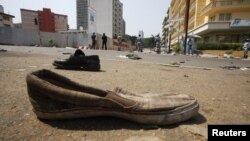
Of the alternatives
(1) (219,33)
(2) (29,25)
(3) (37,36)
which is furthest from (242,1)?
(2) (29,25)

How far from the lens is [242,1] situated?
3550cm

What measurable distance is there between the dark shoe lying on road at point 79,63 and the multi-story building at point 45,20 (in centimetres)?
7130

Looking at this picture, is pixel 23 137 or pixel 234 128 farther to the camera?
pixel 234 128

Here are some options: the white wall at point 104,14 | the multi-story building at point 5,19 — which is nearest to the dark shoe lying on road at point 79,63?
the multi-story building at point 5,19

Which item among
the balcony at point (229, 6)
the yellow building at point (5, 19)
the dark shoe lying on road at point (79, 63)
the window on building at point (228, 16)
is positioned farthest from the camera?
the yellow building at point (5, 19)

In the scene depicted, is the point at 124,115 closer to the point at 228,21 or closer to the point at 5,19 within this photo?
the point at 228,21

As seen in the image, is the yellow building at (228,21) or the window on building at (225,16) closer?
the yellow building at (228,21)

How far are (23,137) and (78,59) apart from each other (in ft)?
13.2

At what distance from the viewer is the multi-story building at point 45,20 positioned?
78006 mm

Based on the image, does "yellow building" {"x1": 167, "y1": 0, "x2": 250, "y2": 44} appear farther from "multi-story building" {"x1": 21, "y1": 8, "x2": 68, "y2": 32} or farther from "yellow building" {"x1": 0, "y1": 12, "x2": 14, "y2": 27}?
"multi-story building" {"x1": 21, "y1": 8, "x2": 68, "y2": 32}

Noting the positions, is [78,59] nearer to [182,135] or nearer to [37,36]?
[182,135]

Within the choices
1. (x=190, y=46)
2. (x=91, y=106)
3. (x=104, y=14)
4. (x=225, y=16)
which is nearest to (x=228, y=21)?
(x=225, y=16)

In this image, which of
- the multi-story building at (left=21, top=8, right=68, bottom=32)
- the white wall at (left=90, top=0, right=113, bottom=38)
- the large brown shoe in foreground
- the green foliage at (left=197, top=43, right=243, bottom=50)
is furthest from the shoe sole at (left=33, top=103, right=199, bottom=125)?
the white wall at (left=90, top=0, right=113, bottom=38)

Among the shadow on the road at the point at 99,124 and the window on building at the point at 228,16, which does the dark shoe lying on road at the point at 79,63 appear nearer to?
the shadow on the road at the point at 99,124
